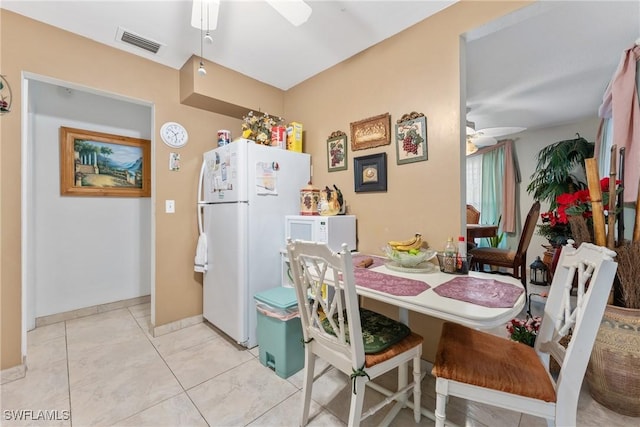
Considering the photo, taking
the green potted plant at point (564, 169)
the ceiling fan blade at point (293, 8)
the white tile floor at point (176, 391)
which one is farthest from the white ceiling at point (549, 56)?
the white tile floor at point (176, 391)

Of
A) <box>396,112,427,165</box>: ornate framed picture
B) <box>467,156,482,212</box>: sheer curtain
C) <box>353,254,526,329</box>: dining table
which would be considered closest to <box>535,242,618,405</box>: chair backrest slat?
<box>353,254,526,329</box>: dining table

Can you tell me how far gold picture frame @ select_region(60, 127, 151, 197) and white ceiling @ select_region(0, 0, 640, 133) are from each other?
3.56 feet

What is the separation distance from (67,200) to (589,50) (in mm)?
5042

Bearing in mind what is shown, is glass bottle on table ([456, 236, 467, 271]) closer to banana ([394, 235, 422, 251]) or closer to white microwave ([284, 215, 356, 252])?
banana ([394, 235, 422, 251])

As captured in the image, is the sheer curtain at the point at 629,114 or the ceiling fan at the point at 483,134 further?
the ceiling fan at the point at 483,134

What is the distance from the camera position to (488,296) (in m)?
1.11

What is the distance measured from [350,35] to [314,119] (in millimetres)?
813

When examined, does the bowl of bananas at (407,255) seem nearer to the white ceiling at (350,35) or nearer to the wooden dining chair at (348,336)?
the wooden dining chair at (348,336)

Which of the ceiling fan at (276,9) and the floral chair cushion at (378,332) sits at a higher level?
the ceiling fan at (276,9)

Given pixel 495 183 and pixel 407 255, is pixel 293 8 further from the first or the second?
pixel 495 183

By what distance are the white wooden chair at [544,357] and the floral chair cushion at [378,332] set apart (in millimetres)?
197

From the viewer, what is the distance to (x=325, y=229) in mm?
1960

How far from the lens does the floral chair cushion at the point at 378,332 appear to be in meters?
1.17

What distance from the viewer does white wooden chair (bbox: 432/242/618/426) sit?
82cm
